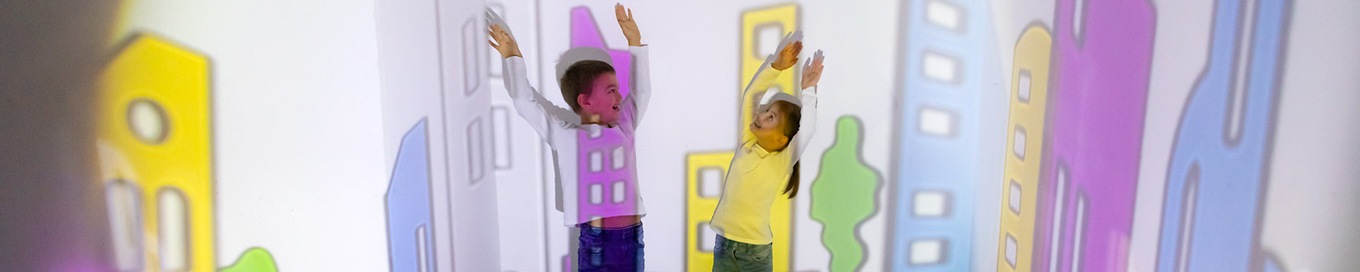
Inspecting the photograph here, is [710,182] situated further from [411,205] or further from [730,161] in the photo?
[411,205]

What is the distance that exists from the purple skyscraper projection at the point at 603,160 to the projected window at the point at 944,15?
2.79ft

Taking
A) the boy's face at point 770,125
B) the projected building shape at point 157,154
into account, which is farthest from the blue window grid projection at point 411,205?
the boy's face at point 770,125

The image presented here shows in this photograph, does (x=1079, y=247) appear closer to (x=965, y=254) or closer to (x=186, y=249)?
(x=965, y=254)

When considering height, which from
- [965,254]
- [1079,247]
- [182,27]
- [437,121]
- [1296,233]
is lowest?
[965,254]

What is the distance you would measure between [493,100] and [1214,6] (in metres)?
1.67

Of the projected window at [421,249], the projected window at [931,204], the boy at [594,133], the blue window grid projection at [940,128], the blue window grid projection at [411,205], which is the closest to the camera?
the blue window grid projection at [411,205]

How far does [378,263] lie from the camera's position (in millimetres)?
1797

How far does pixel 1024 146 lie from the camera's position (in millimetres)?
2174

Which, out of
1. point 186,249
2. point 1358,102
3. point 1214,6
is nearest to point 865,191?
point 1214,6

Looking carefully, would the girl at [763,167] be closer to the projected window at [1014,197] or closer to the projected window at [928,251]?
the projected window at [928,251]

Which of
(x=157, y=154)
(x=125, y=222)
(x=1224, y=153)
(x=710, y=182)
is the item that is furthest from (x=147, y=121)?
(x=1224, y=153)

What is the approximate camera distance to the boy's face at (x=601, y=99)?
217 centimetres

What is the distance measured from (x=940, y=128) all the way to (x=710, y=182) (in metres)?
0.69

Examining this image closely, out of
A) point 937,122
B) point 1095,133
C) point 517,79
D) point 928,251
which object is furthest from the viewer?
point 928,251
